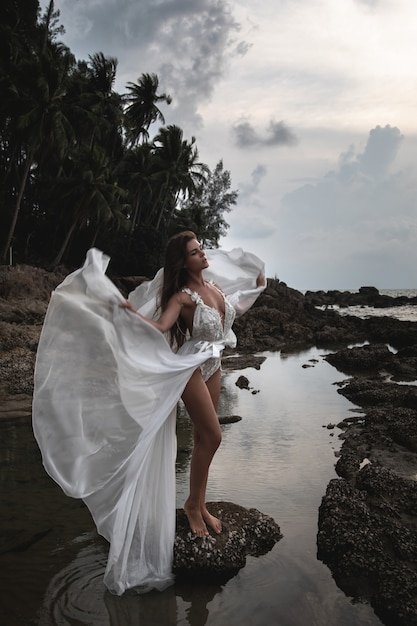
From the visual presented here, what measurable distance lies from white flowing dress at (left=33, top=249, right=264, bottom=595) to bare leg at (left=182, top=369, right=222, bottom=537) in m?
0.14

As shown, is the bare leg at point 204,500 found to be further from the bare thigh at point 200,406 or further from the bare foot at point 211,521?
the bare thigh at point 200,406

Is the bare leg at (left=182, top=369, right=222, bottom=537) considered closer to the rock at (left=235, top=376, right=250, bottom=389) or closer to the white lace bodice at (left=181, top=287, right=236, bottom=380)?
the white lace bodice at (left=181, top=287, right=236, bottom=380)

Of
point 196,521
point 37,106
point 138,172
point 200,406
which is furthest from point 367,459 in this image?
point 138,172

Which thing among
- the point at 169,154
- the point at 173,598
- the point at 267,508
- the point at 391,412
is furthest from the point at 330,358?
the point at 169,154

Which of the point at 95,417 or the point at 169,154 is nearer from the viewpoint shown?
the point at 95,417

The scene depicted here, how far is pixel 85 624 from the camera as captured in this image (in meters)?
3.04

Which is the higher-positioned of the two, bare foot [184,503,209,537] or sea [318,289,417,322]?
sea [318,289,417,322]

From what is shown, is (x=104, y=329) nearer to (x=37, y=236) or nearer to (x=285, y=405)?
(x=285, y=405)

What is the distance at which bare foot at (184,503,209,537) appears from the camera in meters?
3.74

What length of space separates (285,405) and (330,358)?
6484 mm

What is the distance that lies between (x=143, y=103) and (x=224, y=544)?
126 ft

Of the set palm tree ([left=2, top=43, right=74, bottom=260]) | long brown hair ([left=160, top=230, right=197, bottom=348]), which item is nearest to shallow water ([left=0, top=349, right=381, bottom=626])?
long brown hair ([left=160, top=230, right=197, bottom=348])

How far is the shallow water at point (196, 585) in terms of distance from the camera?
3.20 meters

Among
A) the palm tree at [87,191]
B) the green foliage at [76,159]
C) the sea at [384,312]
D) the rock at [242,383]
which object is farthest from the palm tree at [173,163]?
the rock at [242,383]
